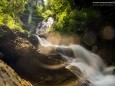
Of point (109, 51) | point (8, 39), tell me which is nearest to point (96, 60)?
point (109, 51)

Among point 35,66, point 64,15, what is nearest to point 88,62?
point 35,66

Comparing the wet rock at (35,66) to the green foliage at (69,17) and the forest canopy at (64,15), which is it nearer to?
the forest canopy at (64,15)

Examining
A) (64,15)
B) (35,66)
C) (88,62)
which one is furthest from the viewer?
(64,15)

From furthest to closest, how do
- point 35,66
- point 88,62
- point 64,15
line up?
1. point 64,15
2. point 88,62
3. point 35,66

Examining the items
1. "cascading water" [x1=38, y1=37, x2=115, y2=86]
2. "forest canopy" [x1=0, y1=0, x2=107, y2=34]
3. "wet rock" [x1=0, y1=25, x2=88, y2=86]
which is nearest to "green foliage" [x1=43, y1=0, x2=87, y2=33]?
"forest canopy" [x1=0, y1=0, x2=107, y2=34]

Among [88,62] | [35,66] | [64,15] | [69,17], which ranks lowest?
[35,66]

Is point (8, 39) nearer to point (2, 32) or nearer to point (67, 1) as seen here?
point (2, 32)

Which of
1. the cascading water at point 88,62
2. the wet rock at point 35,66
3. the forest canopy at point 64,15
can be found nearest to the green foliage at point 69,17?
the forest canopy at point 64,15

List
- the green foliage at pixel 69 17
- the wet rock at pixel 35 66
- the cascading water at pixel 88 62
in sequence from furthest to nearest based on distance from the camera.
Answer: the green foliage at pixel 69 17 < the cascading water at pixel 88 62 < the wet rock at pixel 35 66

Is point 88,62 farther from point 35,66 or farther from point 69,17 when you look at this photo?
point 69,17

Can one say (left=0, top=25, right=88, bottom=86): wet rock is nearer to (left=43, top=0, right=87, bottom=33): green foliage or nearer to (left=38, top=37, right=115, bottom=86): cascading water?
(left=38, top=37, right=115, bottom=86): cascading water

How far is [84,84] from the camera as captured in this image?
9.93 meters

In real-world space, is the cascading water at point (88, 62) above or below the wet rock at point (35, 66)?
above

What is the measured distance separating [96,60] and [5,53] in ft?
28.4
